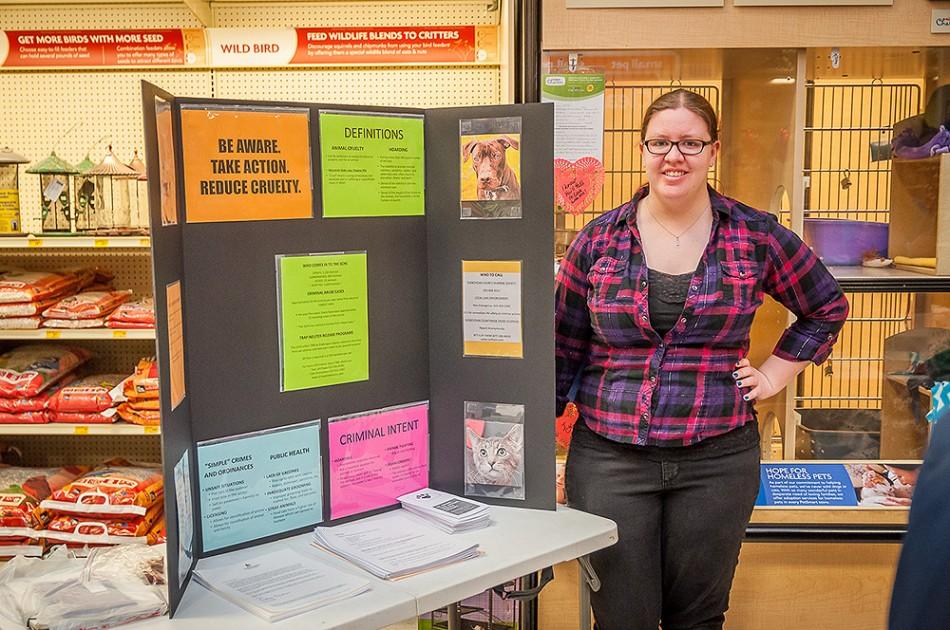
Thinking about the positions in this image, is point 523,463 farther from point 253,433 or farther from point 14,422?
point 14,422

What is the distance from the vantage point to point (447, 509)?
6.56 feet

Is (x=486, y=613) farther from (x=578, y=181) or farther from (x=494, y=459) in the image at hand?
(x=578, y=181)

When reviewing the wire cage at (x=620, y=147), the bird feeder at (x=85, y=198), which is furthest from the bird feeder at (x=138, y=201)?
the wire cage at (x=620, y=147)

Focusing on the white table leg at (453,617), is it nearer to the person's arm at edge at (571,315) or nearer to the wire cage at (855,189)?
the person's arm at edge at (571,315)

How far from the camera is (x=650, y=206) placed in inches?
Result: 91.8

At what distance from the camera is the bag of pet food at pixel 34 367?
3.83 m

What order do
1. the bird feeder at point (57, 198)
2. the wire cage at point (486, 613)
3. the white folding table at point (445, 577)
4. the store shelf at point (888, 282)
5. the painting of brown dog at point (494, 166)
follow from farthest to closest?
the bird feeder at point (57, 198), the store shelf at point (888, 282), the wire cage at point (486, 613), the painting of brown dog at point (494, 166), the white folding table at point (445, 577)

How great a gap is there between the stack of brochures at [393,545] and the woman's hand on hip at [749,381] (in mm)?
884

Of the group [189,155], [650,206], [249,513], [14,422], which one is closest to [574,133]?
[650,206]

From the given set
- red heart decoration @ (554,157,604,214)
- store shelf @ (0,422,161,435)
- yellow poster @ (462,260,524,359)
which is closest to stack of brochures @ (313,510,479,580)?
yellow poster @ (462,260,524,359)

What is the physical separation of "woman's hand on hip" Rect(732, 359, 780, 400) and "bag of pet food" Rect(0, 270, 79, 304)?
3001mm

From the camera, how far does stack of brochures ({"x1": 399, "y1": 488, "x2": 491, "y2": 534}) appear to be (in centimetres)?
195

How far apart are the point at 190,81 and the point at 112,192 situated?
2.12 feet

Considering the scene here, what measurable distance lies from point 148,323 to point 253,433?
7.07ft
